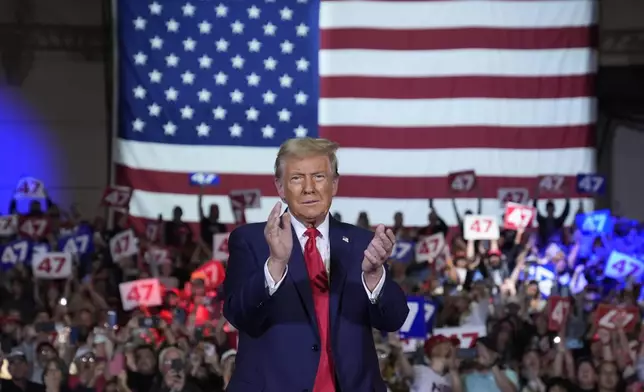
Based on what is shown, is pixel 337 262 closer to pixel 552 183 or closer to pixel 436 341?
pixel 436 341

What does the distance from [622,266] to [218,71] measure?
16.8 ft

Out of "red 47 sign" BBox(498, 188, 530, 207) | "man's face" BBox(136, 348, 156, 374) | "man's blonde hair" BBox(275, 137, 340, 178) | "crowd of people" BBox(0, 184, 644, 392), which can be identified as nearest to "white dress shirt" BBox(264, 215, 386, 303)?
"man's blonde hair" BBox(275, 137, 340, 178)

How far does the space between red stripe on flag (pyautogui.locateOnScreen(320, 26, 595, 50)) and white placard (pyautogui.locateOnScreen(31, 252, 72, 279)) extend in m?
4.94

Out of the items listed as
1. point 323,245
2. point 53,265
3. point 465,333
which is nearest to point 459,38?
point 53,265

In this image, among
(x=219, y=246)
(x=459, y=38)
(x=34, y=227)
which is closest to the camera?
(x=219, y=246)

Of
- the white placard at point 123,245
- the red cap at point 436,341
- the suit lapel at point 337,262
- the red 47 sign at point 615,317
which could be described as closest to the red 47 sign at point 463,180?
the white placard at point 123,245

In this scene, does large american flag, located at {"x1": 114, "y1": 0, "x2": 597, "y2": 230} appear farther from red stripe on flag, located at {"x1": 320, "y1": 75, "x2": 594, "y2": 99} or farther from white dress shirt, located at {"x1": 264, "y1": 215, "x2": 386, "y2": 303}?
white dress shirt, located at {"x1": 264, "y1": 215, "x2": 386, "y2": 303}

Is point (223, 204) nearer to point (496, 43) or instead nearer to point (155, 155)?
point (155, 155)

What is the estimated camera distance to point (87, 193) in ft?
59.4

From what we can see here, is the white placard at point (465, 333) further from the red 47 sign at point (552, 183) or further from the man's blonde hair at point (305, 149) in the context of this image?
the red 47 sign at point (552, 183)

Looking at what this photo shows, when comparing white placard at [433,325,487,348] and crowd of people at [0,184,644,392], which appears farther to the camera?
white placard at [433,325,487,348]

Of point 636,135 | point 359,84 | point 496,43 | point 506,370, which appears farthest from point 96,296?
point 636,135

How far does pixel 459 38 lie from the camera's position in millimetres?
15273

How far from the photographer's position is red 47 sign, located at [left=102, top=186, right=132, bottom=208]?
45.3 feet
